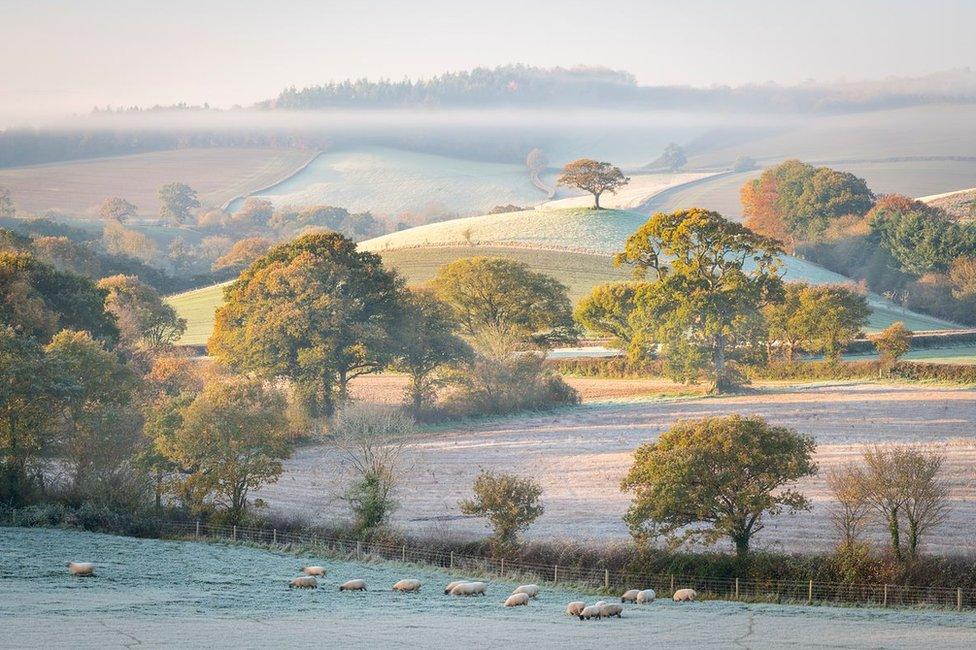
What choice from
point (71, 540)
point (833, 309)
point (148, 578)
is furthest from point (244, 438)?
point (833, 309)

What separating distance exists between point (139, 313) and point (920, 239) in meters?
92.4

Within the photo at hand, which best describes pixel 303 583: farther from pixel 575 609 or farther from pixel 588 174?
pixel 588 174

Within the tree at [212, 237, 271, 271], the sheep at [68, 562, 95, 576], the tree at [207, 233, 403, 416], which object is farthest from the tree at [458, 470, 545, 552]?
the tree at [212, 237, 271, 271]

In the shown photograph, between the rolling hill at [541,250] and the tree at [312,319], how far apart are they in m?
35.7

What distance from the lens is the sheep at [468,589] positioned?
35469mm

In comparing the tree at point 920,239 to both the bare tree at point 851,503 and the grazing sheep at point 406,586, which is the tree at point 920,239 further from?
the grazing sheep at point 406,586

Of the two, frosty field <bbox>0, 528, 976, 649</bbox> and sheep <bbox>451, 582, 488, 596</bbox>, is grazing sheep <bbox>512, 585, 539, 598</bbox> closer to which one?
frosty field <bbox>0, 528, 976, 649</bbox>

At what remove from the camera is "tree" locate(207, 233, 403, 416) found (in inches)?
3054

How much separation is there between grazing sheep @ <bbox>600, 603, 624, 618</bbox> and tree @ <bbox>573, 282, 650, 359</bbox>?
212 feet

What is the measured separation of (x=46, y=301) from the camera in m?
76.5

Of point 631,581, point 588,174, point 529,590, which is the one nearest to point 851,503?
point 631,581

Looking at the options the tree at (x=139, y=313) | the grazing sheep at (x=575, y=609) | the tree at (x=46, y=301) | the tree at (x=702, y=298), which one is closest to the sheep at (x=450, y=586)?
the grazing sheep at (x=575, y=609)

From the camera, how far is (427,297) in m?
85.7

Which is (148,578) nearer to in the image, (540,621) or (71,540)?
(71,540)
